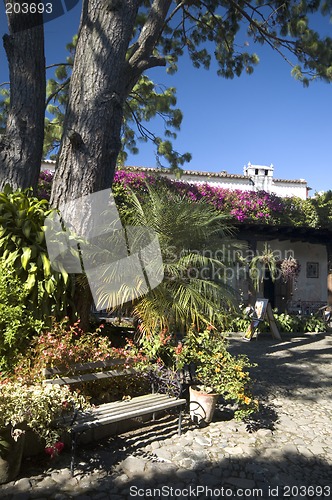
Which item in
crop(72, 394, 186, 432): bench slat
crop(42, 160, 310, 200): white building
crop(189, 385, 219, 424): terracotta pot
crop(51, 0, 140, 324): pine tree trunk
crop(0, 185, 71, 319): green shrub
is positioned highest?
crop(42, 160, 310, 200): white building

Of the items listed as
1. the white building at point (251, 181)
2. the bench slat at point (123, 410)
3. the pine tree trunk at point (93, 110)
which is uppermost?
the white building at point (251, 181)

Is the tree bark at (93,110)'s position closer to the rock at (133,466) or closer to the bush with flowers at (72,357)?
the bush with flowers at (72,357)

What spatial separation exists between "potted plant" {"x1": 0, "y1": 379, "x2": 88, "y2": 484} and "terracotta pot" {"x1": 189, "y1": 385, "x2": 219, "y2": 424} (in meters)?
1.58

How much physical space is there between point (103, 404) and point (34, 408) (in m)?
1.04

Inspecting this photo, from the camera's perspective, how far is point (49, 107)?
28.8 ft

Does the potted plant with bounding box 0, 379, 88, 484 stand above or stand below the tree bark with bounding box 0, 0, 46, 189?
below

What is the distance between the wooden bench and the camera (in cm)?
310

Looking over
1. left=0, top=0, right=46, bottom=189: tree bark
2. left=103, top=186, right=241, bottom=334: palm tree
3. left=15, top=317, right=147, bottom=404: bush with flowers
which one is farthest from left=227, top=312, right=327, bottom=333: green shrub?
left=0, top=0, right=46, bottom=189: tree bark

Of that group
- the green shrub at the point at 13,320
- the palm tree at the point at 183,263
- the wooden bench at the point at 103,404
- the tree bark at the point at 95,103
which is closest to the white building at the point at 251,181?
the tree bark at the point at 95,103

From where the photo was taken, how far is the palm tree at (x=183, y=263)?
175 inches

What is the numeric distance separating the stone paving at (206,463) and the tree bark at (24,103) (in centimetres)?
342

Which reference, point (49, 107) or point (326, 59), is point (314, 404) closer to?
point (326, 59)

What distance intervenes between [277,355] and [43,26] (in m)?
7.14

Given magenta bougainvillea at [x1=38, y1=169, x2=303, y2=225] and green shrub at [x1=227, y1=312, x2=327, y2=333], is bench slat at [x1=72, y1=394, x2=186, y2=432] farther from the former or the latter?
magenta bougainvillea at [x1=38, y1=169, x2=303, y2=225]
